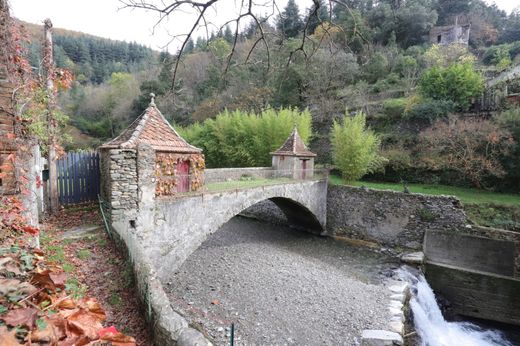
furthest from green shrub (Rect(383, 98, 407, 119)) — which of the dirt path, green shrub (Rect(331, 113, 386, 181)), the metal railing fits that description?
the dirt path

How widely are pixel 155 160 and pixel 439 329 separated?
37.4ft

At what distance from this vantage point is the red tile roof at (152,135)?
8.55 metres

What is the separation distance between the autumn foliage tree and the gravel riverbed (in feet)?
→ 24.8

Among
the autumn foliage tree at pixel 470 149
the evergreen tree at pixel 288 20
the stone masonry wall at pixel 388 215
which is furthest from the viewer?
the autumn foliage tree at pixel 470 149

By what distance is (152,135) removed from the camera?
356 inches

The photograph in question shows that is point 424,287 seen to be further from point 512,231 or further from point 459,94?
point 459,94

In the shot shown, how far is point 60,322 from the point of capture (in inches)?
60.7

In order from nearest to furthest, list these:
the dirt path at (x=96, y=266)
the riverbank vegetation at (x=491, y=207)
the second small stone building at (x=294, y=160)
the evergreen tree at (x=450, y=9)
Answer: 1. the dirt path at (x=96, y=266)
2. the riverbank vegetation at (x=491, y=207)
3. the second small stone building at (x=294, y=160)
4. the evergreen tree at (x=450, y=9)

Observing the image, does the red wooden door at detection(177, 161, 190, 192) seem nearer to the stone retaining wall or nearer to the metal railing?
the metal railing

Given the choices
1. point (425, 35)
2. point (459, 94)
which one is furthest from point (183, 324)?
point (425, 35)

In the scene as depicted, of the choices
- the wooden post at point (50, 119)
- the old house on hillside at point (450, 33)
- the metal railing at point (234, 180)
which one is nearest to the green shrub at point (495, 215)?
the metal railing at point (234, 180)

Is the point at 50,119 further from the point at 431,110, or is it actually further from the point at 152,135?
the point at 431,110

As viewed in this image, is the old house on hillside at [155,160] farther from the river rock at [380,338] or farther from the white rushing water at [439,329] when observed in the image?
the white rushing water at [439,329]

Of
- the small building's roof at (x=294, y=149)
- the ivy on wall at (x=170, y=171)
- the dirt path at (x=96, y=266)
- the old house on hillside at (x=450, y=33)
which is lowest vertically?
the dirt path at (x=96, y=266)
